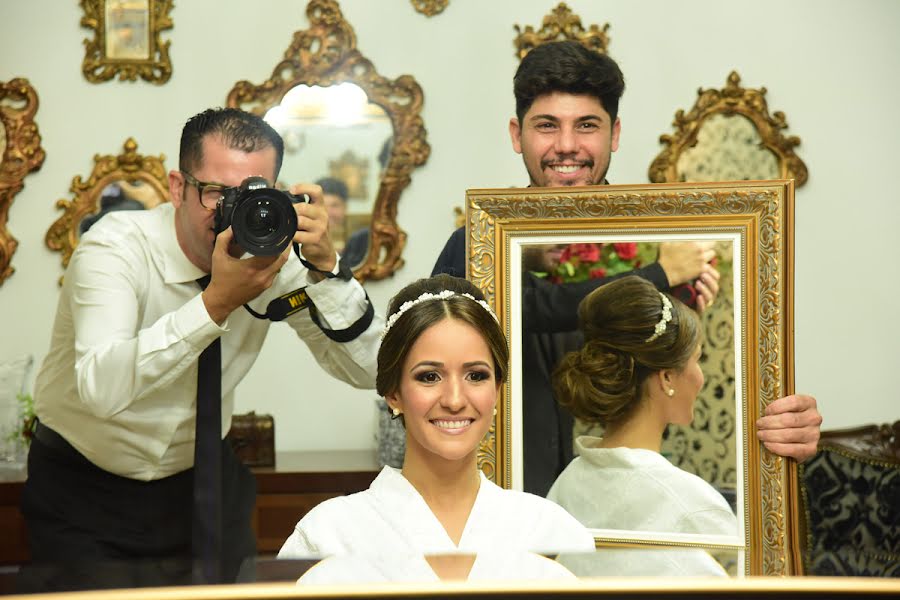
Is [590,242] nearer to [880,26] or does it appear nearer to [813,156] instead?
[813,156]

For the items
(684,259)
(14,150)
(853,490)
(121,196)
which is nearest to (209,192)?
(684,259)

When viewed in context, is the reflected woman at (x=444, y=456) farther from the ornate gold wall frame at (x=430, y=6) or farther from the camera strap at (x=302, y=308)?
the ornate gold wall frame at (x=430, y=6)

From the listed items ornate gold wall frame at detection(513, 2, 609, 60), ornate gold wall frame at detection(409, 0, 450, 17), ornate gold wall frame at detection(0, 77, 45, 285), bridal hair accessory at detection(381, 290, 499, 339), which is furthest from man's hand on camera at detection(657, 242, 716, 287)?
ornate gold wall frame at detection(0, 77, 45, 285)

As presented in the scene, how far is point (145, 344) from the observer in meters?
2.15

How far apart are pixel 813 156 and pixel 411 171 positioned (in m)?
1.73

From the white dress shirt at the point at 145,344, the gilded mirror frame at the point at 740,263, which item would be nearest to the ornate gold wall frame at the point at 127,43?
the white dress shirt at the point at 145,344

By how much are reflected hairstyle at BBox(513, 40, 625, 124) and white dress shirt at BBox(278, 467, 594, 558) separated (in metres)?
0.92

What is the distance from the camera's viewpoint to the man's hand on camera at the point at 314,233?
7.47 feet

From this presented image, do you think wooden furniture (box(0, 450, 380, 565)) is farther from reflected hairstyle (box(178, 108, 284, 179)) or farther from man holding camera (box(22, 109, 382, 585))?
reflected hairstyle (box(178, 108, 284, 179))

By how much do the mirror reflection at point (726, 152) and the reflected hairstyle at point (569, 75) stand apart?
2.30 m

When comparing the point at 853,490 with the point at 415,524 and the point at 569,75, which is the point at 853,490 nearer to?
the point at 569,75

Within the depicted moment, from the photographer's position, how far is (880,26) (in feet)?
14.8

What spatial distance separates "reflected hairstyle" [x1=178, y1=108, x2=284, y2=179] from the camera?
2342mm

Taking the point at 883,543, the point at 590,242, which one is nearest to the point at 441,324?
the point at 590,242
